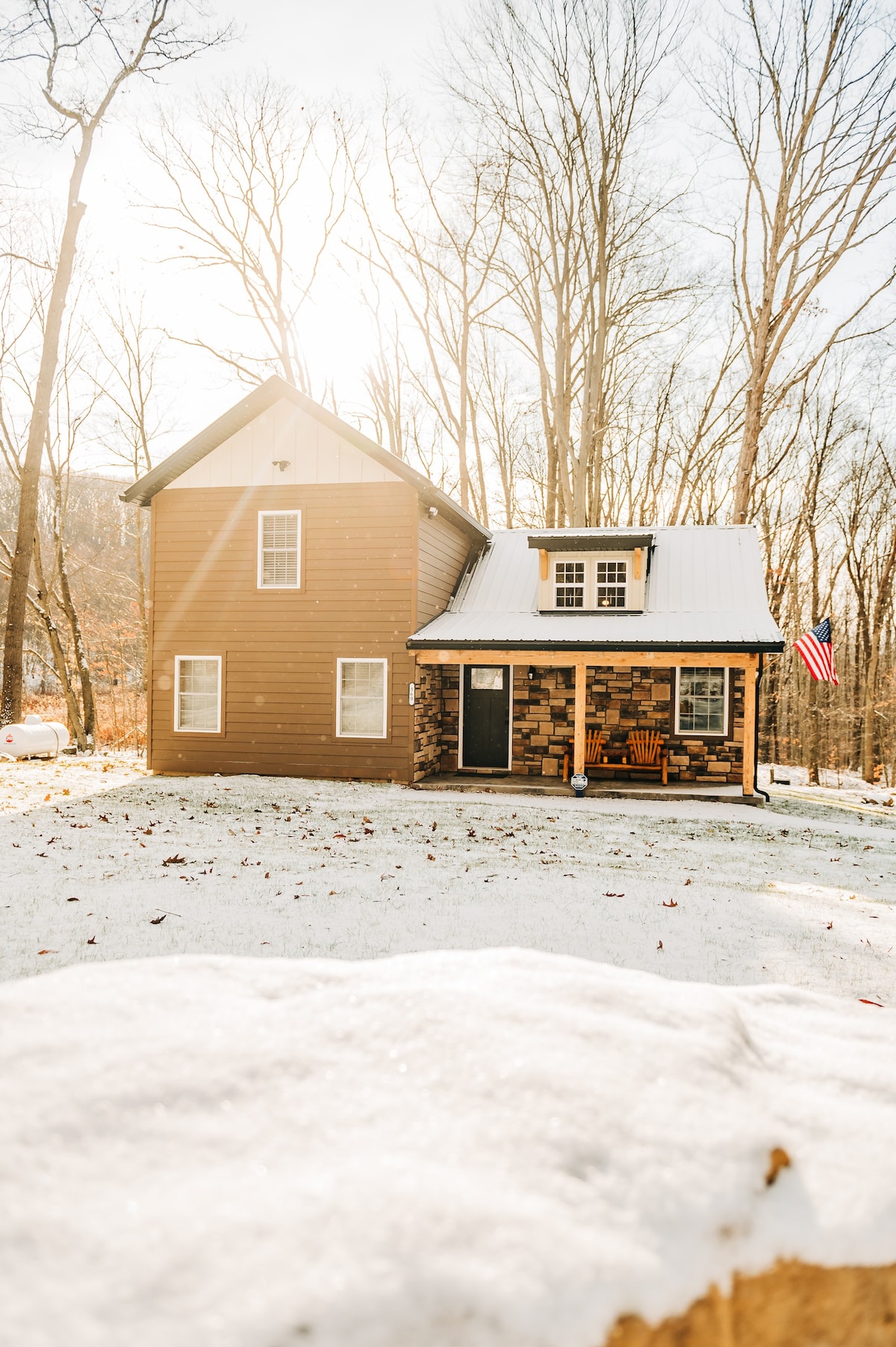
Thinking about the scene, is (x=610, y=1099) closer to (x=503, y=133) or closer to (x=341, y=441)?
(x=341, y=441)

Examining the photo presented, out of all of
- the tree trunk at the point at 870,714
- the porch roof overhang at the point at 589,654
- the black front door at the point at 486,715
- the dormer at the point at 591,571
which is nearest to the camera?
the porch roof overhang at the point at 589,654

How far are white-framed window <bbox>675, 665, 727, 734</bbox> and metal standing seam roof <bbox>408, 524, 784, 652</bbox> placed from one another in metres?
1.23

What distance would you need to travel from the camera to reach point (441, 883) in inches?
286

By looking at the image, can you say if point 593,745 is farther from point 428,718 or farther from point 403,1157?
point 403,1157

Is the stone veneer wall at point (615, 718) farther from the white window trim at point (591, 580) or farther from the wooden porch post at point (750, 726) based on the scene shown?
the white window trim at point (591, 580)

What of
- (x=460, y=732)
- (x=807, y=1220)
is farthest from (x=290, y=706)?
(x=807, y=1220)

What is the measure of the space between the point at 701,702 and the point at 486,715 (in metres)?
4.01

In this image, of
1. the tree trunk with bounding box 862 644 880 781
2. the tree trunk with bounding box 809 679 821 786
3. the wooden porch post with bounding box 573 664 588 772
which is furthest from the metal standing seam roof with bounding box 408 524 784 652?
the tree trunk with bounding box 862 644 880 781

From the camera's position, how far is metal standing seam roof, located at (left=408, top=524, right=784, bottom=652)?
13070 mm

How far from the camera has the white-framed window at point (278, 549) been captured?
14594mm

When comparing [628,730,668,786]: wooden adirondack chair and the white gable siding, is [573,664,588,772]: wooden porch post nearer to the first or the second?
[628,730,668,786]: wooden adirondack chair

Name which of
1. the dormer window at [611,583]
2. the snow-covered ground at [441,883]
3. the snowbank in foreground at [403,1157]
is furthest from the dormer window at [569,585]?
the snowbank in foreground at [403,1157]

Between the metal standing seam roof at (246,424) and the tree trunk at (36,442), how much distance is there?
2.20m

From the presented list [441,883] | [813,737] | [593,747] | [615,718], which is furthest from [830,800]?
[441,883]
